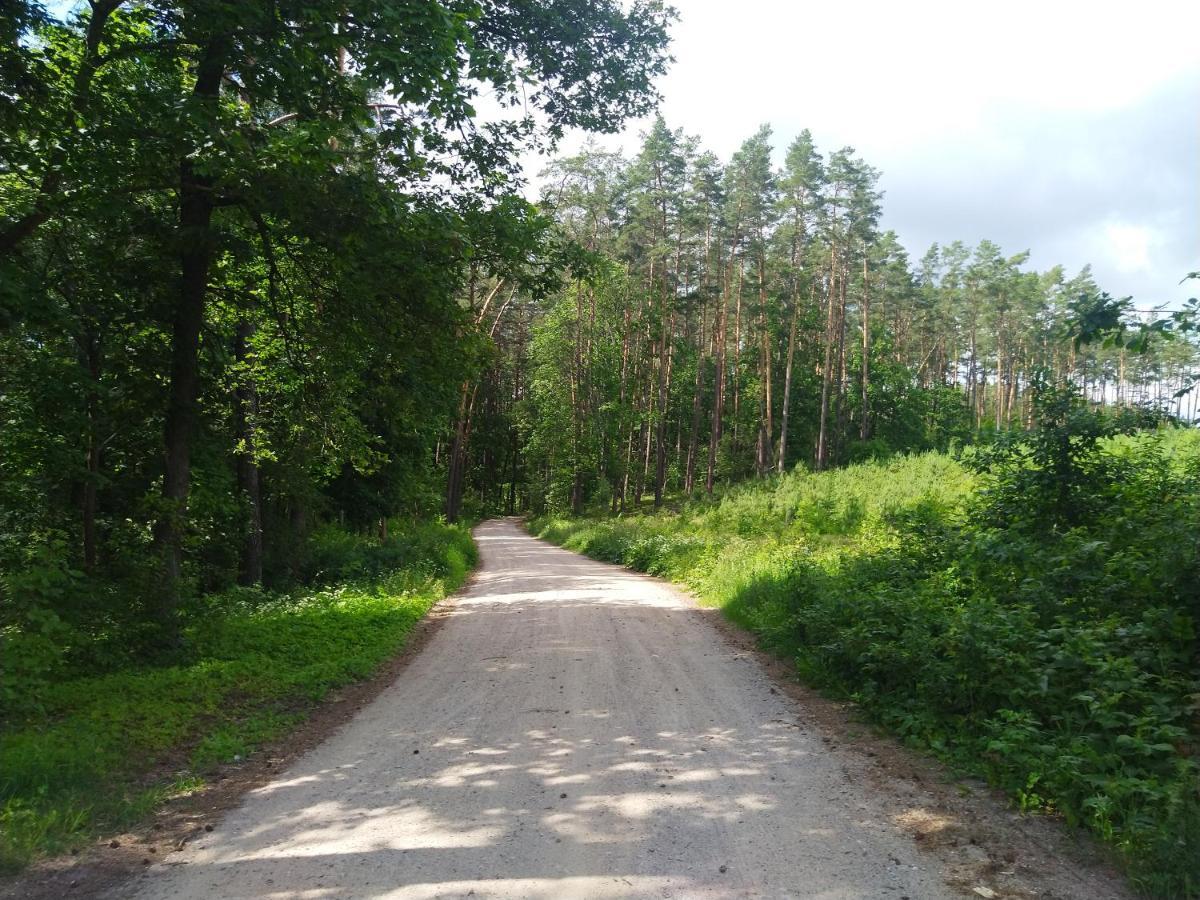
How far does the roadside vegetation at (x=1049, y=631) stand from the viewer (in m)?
4.21

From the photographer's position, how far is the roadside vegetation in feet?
13.8

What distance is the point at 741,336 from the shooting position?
1875 inches

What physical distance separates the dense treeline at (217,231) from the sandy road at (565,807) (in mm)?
2568

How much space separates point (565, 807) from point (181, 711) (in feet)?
13.5

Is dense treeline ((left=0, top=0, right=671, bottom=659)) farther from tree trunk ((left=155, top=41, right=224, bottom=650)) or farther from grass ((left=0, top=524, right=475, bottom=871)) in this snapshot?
grass ((left=0, top=524, right=475, bottom=871))

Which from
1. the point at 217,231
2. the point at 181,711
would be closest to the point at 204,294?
the point at 217,231

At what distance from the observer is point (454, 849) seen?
3891mm

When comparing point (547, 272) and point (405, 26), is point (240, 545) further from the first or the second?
point (405, 26)

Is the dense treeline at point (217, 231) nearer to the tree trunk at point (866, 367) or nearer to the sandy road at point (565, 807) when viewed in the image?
the sandy road at point (565, 807)

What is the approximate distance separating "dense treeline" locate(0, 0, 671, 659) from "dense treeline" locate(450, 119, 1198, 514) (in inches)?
637

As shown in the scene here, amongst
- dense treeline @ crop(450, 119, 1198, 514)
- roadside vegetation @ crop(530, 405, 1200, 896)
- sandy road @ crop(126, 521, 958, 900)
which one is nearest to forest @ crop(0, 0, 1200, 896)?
roadside vegetation @ crop(530, 405, 1200, 896)

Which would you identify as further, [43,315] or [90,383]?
[90,383]

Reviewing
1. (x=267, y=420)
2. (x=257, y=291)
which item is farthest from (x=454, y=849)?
(x=267, y=420)

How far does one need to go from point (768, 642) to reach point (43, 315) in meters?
8.74
